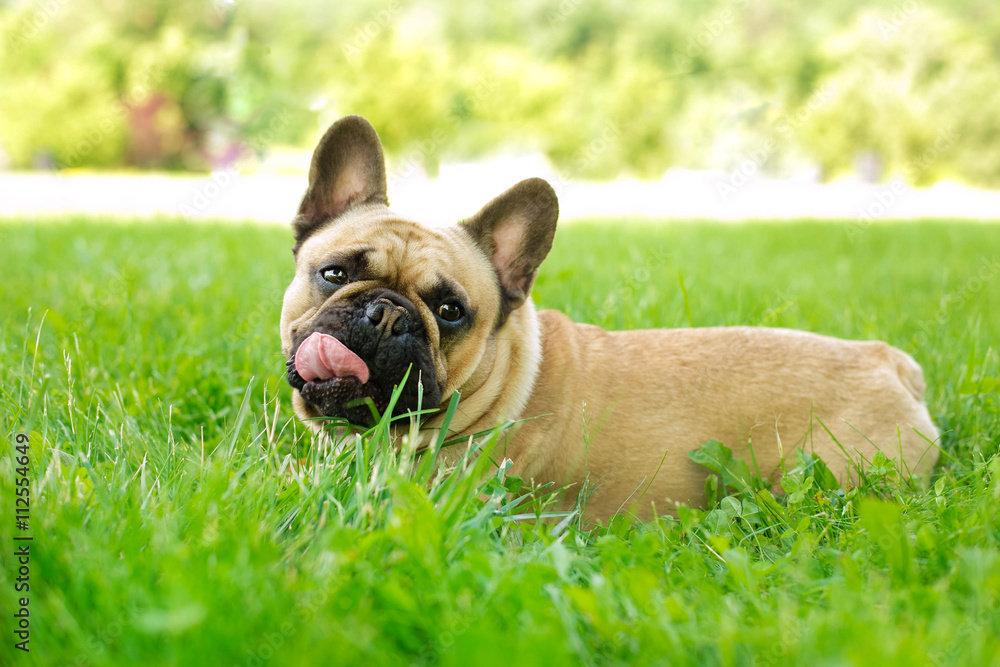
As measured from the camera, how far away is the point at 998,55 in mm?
34688

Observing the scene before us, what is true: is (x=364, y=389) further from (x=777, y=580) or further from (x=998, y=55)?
(x=998, y=55)

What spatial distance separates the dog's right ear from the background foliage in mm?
25771

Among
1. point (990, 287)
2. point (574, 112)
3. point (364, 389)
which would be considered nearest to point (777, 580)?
point (364, 389)

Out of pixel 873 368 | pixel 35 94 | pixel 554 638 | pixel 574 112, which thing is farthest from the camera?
pixel 574 112

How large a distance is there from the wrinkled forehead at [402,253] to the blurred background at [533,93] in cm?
2587

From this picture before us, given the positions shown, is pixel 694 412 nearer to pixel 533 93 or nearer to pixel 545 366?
pixel 545 366

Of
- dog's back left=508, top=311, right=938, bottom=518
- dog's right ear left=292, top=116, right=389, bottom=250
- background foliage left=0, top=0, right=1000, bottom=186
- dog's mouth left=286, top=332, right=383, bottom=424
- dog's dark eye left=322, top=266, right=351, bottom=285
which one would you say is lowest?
dog's back left=508, top=311, right=938, bottom=518

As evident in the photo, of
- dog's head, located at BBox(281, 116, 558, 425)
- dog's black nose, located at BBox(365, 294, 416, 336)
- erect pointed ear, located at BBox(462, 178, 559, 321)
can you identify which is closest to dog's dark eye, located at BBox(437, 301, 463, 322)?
dog's head, located at BBox(281, 116, 558, 425)

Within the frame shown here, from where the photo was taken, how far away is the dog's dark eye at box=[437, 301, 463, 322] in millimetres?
2824

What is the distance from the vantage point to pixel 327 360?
2.44 meters

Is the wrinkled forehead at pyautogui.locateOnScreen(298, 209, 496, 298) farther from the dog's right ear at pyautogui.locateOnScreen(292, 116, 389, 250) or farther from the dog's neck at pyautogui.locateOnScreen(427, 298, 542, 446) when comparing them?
the dog's neck at pyautogui.locateOnScreen(427, 298, 542, 446)

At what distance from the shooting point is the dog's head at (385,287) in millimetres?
2500

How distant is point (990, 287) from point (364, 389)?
611 cm

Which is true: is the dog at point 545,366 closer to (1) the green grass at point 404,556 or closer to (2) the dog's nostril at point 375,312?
(2) the dog's nostril at point 375,312
